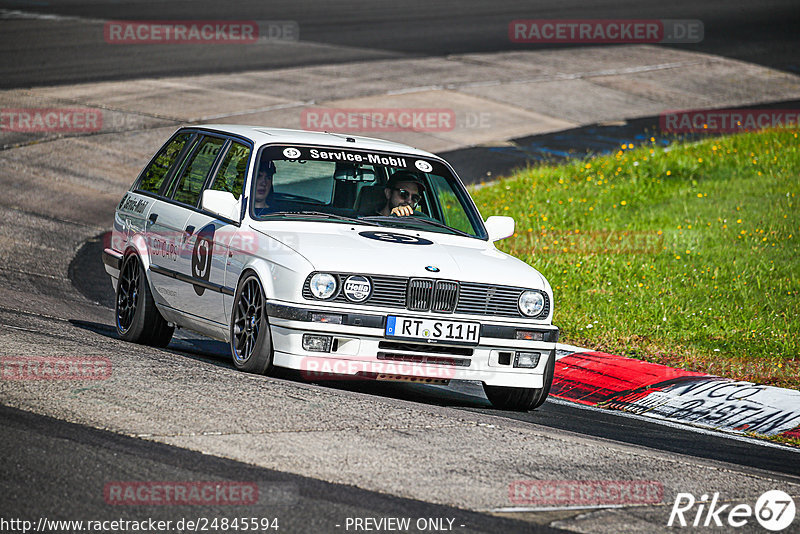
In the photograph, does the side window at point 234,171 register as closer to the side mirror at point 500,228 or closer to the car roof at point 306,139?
the car roof at point 306,139

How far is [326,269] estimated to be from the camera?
7273 mm

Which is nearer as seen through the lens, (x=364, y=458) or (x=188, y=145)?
(x=364, y=458)

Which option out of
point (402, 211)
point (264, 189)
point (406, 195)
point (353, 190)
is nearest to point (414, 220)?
point (402, 211)

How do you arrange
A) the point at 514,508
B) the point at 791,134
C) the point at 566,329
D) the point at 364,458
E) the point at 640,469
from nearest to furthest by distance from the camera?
1. the point at 514,508
2. the point at 364,458
3. the point at 640,469
4. the point at 566,329
5. the point at 791,134

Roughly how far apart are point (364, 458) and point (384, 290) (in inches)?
69.2

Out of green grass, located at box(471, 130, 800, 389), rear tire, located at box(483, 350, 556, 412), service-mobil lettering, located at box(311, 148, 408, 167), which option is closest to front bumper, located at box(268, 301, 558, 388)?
rear tire, located at box(483, 350, 556, 412)

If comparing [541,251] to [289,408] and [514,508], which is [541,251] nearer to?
[289,408]

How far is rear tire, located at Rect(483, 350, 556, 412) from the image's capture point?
7949 mm

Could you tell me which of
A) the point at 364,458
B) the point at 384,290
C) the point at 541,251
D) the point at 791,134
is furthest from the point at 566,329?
the point at 791,134

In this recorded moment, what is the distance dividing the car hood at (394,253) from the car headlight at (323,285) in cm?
5

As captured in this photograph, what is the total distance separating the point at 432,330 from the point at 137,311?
2719mm

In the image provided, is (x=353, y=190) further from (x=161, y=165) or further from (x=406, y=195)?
(x=161, y=165)

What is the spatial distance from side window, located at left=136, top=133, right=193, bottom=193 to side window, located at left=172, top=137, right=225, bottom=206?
0.98 feet

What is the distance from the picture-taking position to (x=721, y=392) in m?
9.00
